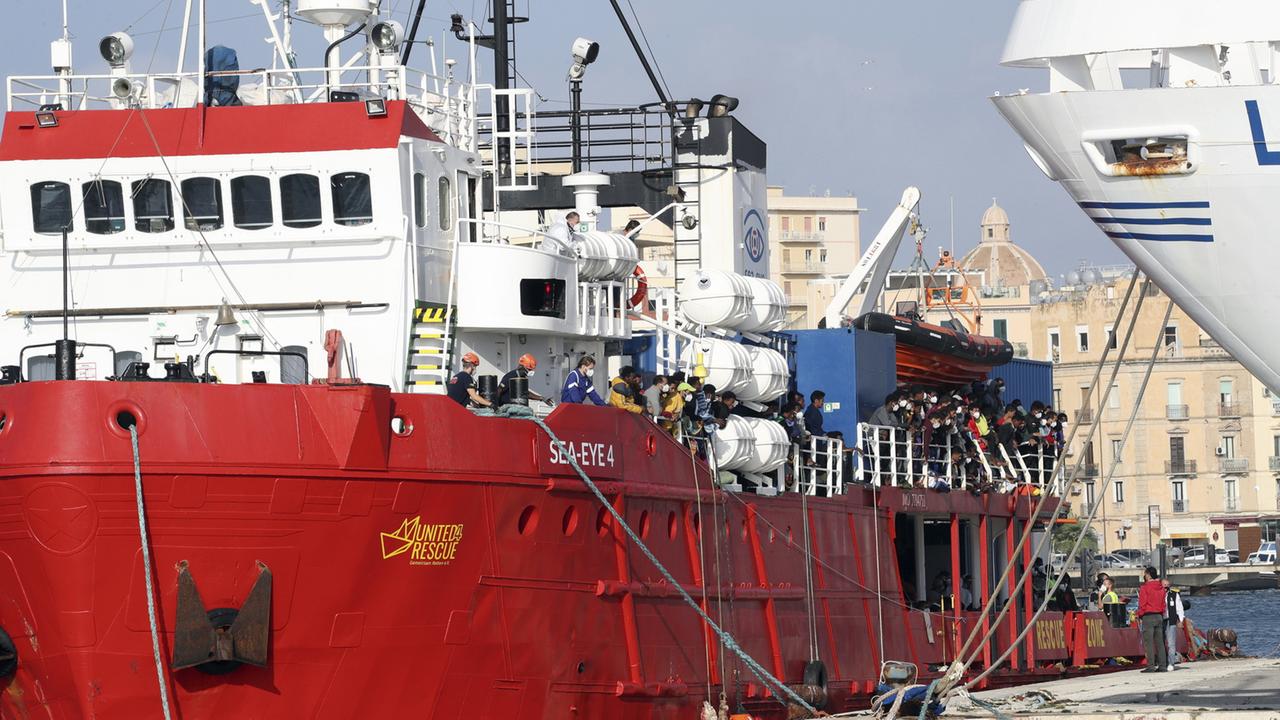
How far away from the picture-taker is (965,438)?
97.3 ft

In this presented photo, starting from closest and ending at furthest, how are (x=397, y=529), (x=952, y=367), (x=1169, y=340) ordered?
(x=397, y=529), (x=952, y=367), (x=1169, y=340)

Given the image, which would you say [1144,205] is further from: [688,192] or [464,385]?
[688,192]

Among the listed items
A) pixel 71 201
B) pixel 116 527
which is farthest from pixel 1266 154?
pixel 71 201

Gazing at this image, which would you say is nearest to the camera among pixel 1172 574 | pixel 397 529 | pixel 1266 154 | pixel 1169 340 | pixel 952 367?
pixel 1266 154

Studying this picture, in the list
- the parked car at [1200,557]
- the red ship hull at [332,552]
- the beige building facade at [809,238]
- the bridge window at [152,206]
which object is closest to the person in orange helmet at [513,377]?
the red ship hull at [332,552]

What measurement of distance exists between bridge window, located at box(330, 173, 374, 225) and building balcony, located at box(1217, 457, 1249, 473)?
2510 inches

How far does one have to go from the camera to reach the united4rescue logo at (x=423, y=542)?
15883mm

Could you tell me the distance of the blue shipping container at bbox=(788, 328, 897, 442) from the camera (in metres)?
25.8

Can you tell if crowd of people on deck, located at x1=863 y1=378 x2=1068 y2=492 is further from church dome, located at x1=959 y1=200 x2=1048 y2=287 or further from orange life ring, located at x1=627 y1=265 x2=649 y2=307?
church dome, located at x1=959 y1=200 x2=1048 y2=287

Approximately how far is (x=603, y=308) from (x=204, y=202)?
4.68 m

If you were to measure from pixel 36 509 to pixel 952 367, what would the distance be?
16.8 metres

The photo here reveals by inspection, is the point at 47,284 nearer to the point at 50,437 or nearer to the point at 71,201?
the point at 71,201

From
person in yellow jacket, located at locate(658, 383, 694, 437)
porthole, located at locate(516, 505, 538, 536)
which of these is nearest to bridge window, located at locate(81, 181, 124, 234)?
porthole, located at locate(516, 505, 538, 536)

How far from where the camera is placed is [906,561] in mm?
30266
